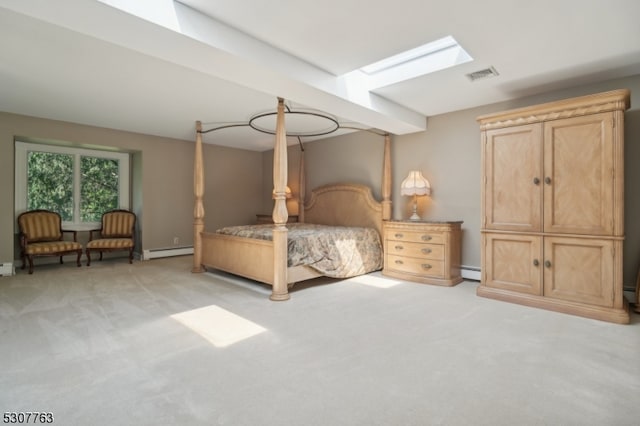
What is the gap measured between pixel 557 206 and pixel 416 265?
1.73 m

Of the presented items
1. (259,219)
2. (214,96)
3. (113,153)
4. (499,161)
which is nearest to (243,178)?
(259,219)

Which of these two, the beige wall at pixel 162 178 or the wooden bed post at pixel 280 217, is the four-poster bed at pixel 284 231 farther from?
the beige wall at pixel 162 178

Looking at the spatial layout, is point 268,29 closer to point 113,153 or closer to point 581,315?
point 581,315

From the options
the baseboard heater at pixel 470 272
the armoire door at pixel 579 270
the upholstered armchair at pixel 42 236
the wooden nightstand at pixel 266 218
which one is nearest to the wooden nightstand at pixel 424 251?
the baseboard heater at pixel 470 272

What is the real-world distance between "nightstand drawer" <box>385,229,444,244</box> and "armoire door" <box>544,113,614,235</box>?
47.2 inches

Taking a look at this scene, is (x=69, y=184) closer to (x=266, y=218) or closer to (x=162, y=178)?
(x=162, y=178)

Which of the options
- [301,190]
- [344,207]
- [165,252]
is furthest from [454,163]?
[165,252]

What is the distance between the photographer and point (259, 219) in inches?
290

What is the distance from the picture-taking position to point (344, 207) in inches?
225

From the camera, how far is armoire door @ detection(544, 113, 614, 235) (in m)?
2.85

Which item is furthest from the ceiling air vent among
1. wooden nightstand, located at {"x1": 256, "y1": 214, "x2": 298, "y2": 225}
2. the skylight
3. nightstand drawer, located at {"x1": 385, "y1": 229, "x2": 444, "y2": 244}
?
wooden nightstand, located at {"x1": 256, "y1": 214, "x2": 298, "y2": 225}

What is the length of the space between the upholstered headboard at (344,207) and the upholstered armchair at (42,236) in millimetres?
3999

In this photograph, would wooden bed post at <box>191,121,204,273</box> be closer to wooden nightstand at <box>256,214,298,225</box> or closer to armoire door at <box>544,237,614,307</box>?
wooden nightstand at <box>256,214,298,225</box>

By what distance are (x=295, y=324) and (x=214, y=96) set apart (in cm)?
291
